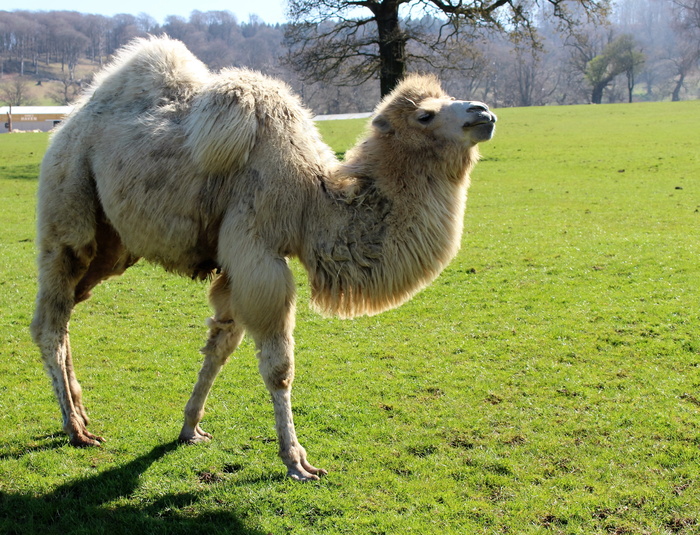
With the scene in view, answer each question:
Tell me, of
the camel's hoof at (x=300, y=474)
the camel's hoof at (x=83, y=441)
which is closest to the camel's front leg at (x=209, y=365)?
the camel's hoof at (x=83, y=441)

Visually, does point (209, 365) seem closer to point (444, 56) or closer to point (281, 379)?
point (281, 379)

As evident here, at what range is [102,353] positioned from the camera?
7477mm

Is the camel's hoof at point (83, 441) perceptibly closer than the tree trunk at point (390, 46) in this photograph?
Yes

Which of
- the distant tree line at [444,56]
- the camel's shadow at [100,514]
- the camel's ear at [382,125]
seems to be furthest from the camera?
the distant tree line at [444,56]

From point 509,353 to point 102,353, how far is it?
4.49 metres

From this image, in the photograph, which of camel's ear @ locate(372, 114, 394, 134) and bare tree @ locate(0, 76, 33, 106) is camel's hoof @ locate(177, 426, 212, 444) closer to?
camel's ear @ locate(372, 114, 394, 134)

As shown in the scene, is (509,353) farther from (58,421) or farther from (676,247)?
(676,247)

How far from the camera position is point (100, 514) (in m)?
4.32

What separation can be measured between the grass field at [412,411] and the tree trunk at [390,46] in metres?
14.0

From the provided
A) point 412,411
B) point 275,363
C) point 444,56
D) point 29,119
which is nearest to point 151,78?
point 275,363

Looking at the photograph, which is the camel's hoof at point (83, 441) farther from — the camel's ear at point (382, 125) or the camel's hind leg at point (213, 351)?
the camel's ear at point (382, 125)

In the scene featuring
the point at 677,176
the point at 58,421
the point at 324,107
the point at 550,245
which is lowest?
the point at 58,421

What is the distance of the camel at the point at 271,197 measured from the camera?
14.8ft

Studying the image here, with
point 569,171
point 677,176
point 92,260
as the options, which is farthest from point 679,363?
point 569,171
